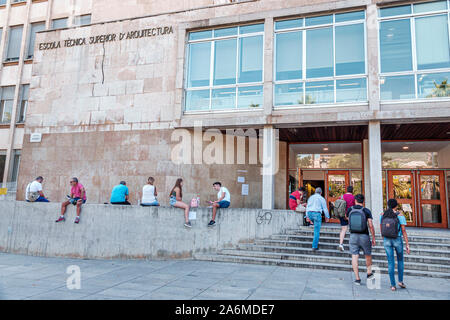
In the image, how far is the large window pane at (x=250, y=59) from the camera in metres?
12.2

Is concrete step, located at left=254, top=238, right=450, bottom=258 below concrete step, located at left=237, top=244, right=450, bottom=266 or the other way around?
the other way around

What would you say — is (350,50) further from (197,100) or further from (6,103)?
(6,103)

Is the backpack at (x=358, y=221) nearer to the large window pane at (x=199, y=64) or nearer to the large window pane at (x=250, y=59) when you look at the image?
the large window pane at (x=250, y=59)

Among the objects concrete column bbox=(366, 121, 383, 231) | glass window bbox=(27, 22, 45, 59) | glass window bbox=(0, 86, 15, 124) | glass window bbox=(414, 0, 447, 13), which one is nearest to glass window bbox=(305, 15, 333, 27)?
glass window bbox=(414, 0, 447, 13)

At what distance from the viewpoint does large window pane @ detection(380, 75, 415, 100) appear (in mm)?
10477

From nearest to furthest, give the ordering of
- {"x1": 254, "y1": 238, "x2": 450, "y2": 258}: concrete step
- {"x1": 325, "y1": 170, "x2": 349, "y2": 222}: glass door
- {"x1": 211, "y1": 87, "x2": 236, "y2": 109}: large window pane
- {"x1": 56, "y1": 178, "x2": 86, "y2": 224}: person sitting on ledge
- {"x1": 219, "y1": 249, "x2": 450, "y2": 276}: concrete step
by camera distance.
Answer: {"x1": 219, "y1": 249, "x2": 450, "y2": 276}: concrete step, {"x1": 254, "y1": 238, "x2": 450, "y2": 258}: concrete step, {"x1": 56, "y1": 178, "x2": 86, "y2": 224}: person sitting on ledge, {"x1": 211, "y1": 87, "x2": 236, "y2": 109}: large window pane, {"x1": 325, "y1": 170, "x2": 349, "y2": 222}: glass door

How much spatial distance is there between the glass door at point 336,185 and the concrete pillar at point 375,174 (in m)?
3.71

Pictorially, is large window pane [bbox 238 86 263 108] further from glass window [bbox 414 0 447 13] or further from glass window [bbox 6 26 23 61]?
glass window [bbox 6 26 23 61]

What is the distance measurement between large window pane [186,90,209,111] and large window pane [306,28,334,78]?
3837 millimetres

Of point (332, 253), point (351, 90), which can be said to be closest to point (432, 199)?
point (351, 90)

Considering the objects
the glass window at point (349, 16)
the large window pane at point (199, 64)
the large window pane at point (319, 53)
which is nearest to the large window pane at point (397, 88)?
the large window pane at point (319, 53)
